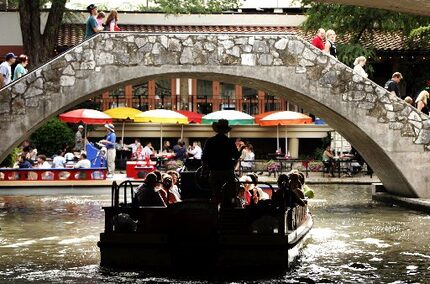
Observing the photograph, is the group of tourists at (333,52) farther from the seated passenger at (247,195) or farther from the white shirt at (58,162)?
the white shirt at (58,162)

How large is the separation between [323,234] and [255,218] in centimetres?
479

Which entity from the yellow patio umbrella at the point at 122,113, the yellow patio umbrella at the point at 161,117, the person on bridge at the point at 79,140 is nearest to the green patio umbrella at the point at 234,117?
the yellow patio umbrella at the point at 161,117

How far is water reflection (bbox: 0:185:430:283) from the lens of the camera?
1417 centimetres

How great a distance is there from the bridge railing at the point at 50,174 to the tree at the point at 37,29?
25.3 ft

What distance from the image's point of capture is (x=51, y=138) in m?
36.3

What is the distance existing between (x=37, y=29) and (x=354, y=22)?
10775 millimetres

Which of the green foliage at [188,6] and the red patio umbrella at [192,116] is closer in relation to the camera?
the red patio umbrella at [192,116]

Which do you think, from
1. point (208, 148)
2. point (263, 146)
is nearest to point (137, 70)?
point (208, 148)

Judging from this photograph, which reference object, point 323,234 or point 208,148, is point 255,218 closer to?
point 208,148

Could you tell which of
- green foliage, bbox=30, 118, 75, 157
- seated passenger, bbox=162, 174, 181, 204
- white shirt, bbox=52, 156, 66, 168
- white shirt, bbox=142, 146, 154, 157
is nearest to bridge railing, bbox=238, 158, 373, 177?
white shirt, bbox=142, 146, 154, 157

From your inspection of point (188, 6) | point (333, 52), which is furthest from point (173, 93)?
point (333, 52)

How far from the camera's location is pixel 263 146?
41.9m

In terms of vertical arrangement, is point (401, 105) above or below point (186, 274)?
Result: above

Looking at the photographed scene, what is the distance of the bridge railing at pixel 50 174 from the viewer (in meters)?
28.5
